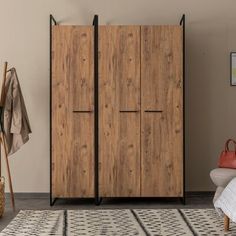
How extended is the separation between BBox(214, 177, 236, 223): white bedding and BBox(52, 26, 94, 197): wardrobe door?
1.67 meters

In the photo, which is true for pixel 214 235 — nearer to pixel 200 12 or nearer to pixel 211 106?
pixel 211 106

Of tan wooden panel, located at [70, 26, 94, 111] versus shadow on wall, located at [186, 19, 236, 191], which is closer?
tan wooden panel, located at [70, 26, 94, 111]

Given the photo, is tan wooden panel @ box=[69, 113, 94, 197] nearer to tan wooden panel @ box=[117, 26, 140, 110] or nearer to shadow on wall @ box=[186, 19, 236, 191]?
tan wooden panel @ box=[117, 26, 140, 110]

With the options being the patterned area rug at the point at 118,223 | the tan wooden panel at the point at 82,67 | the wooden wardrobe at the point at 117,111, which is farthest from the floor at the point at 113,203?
the tan wooden panel at the point at 82,67

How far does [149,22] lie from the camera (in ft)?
19.4

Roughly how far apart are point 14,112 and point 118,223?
5.54 feet

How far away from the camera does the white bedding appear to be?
3.80 meters

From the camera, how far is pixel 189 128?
19.5ft

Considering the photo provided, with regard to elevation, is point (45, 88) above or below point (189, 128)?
above

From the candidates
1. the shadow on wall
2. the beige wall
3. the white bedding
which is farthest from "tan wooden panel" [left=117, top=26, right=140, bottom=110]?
the white bedding

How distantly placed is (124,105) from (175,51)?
2.49 feet

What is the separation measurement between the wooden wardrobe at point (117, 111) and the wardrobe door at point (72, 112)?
0.03 ft

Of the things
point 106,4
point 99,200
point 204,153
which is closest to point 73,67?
point 106,4

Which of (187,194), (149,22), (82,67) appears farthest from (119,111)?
(187,194)
